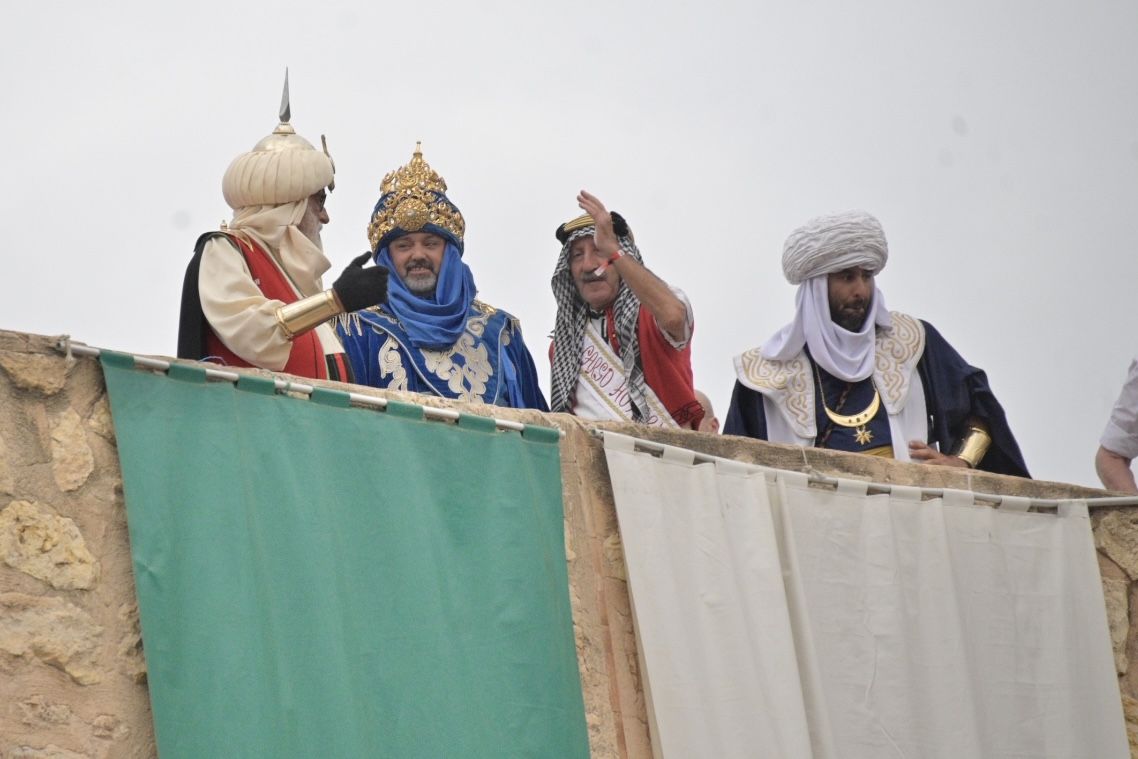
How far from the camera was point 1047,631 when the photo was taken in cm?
530

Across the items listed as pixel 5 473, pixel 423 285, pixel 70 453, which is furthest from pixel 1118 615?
pixel 5 473

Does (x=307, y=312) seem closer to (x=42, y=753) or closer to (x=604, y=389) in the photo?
(x=42, y=753)

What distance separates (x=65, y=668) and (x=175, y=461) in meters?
0.48

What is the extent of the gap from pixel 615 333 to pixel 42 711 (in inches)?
118

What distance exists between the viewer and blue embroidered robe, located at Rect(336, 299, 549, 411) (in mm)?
5840

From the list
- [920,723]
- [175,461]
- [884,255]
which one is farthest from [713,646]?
[884,255]

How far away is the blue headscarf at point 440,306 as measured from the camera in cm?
593

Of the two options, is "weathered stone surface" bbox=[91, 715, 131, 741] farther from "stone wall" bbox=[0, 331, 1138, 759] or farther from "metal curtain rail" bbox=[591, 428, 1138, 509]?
"metal curtain rail" bbox=[591, 428, 1138, 509]

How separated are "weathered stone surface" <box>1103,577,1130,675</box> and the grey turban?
55.0 inches

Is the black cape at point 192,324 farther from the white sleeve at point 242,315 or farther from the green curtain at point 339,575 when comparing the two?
the green curtain at point 339,575

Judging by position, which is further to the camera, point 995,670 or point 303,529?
point 995,670

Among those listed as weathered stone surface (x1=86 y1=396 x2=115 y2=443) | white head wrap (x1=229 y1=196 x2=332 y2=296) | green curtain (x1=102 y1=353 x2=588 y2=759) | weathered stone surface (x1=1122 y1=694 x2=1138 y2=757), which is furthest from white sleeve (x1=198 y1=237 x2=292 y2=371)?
weathered stone surface (x1=1122 y1=694 x2=1138 y2=757)

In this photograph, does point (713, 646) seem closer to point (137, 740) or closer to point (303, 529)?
point (303, 529)

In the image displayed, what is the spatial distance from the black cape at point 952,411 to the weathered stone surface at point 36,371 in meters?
2.82
